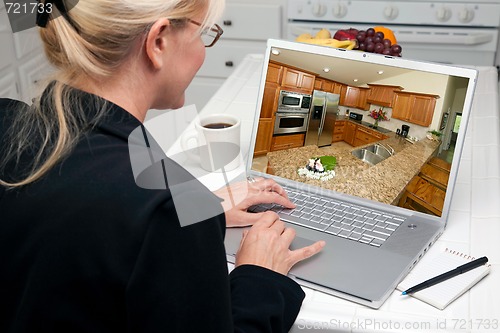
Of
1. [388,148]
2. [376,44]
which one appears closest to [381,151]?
[388,148]

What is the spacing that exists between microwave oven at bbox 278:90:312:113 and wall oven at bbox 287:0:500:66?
4.89ft

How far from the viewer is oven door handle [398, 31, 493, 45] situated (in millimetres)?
2432

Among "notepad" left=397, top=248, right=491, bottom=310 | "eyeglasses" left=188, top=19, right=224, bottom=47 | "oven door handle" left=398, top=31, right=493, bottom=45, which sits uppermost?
"eyeglasses" left=188, top=19, right=224, bottom=47

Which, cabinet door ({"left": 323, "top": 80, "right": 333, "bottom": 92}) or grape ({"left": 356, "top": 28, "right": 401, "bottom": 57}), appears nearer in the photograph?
cabinet door ({"left": 323, "top": 80, "right": 333, "bottom": 92})

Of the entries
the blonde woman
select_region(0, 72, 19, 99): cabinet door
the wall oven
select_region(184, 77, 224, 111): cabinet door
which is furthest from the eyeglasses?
select_region(184, 77, 224, 111): cabinet door

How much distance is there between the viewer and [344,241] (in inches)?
37.8

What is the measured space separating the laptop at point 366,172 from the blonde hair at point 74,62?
409 millimetres

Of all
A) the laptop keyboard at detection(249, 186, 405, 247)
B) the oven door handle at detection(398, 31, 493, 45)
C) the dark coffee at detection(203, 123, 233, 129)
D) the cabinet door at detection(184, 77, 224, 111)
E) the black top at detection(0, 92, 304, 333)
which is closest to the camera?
the black top at detection(0, 92, 304, 333)

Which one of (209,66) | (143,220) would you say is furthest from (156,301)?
(209,66)

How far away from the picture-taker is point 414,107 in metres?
1.06

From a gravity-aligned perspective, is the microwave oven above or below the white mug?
above

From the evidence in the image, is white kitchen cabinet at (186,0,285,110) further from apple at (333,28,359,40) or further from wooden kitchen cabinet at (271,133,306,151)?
wooden kitchen cabinet at (271,133,306,151)

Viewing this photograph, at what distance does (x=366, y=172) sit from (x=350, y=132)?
0.30ft

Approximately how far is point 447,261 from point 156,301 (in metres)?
0.54
